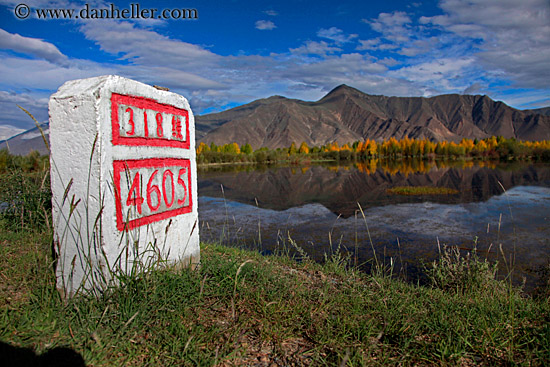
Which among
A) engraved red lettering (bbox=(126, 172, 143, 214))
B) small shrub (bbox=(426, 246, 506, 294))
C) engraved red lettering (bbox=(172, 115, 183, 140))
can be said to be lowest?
small shrub (bbox=(426, 246, 506, 294))

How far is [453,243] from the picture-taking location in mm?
9023

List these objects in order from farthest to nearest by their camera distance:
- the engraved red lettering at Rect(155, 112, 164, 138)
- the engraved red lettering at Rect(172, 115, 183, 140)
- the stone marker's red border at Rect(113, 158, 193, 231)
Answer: the engraved red lettering at Rect(172, 115, 183, 140) < the engraved red lettering at Rect(155, 112, 164, 138) < the stone marker's red border at Rect(113, 158, 193, 231)

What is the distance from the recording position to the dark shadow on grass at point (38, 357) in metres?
2.16

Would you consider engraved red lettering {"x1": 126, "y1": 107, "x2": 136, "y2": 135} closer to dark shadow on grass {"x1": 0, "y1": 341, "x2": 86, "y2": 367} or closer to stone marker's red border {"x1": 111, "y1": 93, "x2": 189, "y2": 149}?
stone marker's red border {"x1": 111, "y1": 93, "x2": 189, "y2": 149}

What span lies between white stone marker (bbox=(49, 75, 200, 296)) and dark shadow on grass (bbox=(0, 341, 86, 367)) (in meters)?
0.61

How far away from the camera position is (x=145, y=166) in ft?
11.3

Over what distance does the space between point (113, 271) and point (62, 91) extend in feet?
5.64

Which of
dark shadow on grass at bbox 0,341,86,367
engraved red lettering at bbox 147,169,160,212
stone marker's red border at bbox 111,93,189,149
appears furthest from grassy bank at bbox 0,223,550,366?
stone marker's red border at bbox 111,93,189,149

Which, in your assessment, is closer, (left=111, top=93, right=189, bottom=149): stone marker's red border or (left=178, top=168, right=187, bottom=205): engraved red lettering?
(left=111, top=93, right=189, bottom=149): stone marker's red border

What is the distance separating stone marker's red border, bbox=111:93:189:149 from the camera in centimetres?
308

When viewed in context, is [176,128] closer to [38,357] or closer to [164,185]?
[164,185]

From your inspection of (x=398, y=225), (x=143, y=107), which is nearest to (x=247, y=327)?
(x=143, y=107)

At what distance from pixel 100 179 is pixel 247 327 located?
1794 mm

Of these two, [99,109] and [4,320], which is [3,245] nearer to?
[4,320]
